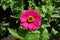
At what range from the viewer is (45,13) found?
7.31ft

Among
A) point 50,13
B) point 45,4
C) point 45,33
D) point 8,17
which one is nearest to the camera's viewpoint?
point 45,33

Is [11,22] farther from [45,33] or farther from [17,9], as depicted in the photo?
[45,33]

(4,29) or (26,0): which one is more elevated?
(26,0)

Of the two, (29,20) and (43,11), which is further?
(43,11)

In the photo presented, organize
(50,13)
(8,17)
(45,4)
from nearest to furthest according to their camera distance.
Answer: (50,13), (45,4), (8,17)

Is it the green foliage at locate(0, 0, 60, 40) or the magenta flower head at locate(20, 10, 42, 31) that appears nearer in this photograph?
the magenta flower head at locate(20, 10, 42, 31)

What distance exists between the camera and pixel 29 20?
72.8 inches

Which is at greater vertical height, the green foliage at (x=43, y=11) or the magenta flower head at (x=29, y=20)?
the magenta flower head at (x=29, y=20)

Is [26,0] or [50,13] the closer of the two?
[50,13]

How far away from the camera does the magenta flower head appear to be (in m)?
1.82

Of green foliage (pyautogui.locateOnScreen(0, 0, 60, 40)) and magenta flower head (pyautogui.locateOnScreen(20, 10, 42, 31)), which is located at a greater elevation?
magenta flower head (pyautogui.locateOnScreen(20, 10, 42, 31))

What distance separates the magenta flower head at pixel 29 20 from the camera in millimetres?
1819

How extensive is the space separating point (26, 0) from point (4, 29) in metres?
0.46

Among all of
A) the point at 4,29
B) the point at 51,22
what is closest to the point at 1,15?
the point at 4,29
